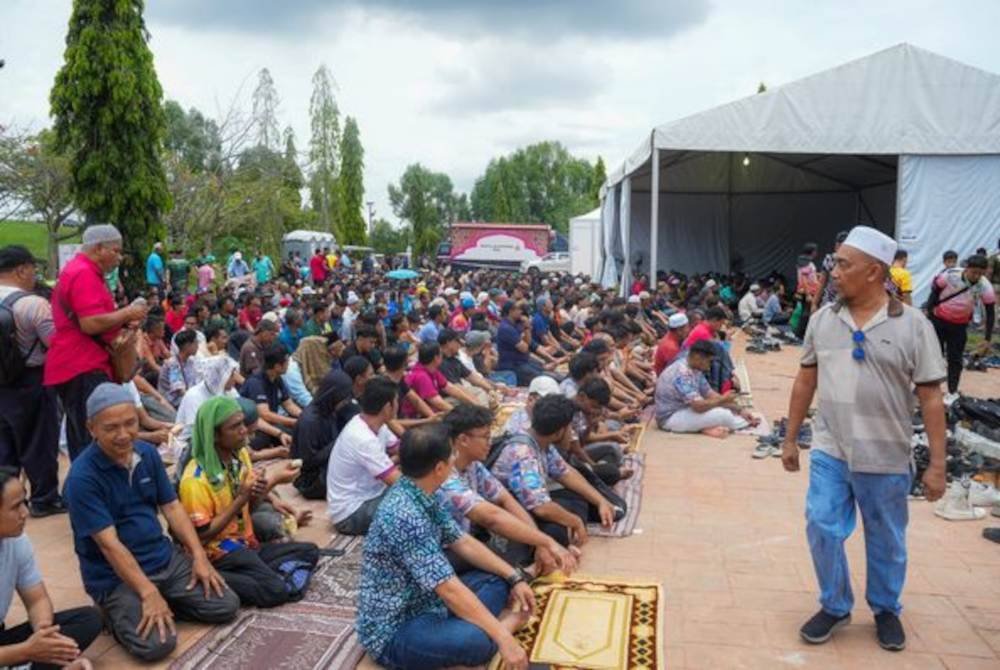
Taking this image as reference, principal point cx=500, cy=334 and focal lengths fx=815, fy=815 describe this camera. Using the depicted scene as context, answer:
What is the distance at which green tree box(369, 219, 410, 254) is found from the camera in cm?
5012

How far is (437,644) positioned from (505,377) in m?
6.96

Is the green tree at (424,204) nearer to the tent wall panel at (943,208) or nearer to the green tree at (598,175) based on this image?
the green tree at (598,175)

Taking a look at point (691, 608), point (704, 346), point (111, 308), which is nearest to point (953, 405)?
point (704, 346)

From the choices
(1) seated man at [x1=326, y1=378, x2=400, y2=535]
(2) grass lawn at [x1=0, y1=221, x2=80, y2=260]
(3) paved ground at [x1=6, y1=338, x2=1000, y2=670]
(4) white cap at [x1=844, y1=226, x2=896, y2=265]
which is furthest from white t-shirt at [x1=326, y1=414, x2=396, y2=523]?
(2) grass lawn at [x1=0, y1=221, x2=80, y2=260]

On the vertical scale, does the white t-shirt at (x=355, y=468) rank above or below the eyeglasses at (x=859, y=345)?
below

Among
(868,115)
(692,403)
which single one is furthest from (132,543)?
(868,115)

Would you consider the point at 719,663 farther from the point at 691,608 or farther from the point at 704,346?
the point at 704,346

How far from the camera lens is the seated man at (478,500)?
3676 mm

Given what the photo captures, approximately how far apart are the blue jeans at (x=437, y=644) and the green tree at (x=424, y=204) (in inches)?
1752

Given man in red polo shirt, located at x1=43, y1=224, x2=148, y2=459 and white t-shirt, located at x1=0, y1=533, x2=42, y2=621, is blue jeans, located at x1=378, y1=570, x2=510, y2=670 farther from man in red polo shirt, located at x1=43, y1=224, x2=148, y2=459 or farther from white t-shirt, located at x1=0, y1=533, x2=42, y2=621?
man in red polo shirt, located at x1=43, y1=224, x2=148, y2=459

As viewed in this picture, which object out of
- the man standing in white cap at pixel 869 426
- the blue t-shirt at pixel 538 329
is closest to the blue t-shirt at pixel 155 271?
the blue t-shirt at pixel 538 329

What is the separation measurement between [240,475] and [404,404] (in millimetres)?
2996

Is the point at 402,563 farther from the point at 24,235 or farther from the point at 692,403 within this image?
the point at 24,235

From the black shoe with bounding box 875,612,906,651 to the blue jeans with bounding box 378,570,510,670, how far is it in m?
1.72
